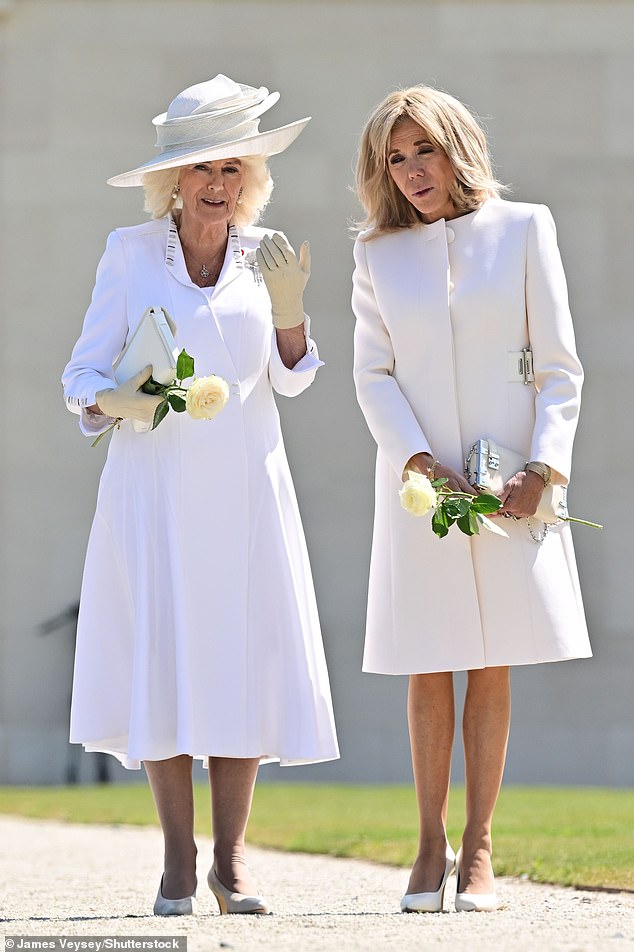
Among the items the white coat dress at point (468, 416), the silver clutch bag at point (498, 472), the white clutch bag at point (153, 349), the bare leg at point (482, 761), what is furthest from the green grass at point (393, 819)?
the white clutch bag at point (153, 349)

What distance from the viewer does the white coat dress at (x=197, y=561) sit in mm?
3811

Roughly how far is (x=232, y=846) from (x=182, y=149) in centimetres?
174

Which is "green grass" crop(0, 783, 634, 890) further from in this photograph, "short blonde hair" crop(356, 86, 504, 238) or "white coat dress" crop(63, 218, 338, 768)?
"short blonde hair" crop(356, 86, 504, 238)

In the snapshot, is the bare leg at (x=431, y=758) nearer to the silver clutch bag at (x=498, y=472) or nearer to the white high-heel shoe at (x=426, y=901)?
the white high-heel shoe at (x=426, y=901)

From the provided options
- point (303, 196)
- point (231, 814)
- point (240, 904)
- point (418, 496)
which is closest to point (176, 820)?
point (231, 814)

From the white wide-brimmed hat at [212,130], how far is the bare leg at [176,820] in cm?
149

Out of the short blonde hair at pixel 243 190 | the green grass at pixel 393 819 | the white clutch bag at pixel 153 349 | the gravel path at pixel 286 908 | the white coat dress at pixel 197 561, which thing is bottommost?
the green grass at pixel 393 819

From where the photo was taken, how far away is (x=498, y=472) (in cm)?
385

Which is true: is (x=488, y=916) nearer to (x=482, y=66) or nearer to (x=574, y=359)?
(x=574, y=359)

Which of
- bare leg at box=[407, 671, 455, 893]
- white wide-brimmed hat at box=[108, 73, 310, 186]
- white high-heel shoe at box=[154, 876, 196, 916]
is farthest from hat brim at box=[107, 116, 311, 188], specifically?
white high-heel shoe at box=[154, 876, 196, 916]

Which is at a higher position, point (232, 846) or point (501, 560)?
point (501, 560)

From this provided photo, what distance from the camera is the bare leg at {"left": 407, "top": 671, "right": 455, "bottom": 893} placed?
12.5 feet

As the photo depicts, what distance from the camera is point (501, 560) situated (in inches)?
154

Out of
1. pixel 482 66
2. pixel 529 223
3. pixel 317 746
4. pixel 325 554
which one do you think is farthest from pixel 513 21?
pixel 317 746
